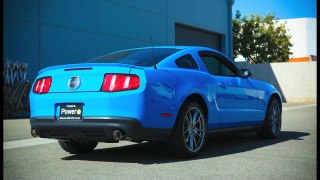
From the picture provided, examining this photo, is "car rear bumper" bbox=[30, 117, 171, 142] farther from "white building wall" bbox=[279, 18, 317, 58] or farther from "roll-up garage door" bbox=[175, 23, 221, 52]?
"white building wall" bbox=[279, 18, 317, 58]

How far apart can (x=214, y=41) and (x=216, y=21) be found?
1363mm

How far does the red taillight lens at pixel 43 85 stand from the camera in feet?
19.1

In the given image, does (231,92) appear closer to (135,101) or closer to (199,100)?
(199,100)

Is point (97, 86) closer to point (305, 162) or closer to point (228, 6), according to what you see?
point (305, 162)

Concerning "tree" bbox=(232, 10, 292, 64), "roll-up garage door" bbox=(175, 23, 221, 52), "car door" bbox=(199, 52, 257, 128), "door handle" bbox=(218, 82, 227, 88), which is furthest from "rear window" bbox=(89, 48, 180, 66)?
"tree" bbox=(232, 10, 292, 64)

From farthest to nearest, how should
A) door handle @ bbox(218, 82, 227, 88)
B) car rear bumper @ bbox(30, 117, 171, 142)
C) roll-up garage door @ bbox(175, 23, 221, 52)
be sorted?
roll-up garage door @ bbox(175, 23, 221, 52) → door handle @ bbox(218, 82, 227, 88) → car rear bumper @ bbox(30, 117, 171, 142)

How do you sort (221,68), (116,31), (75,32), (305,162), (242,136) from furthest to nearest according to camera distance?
(116,31), (75,32), (242,136), (221,68), (305,162)

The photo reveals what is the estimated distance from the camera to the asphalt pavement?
4871mm

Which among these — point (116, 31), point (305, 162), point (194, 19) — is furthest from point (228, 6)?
point (305, 162)

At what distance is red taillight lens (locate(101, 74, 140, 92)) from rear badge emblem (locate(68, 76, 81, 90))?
335mm

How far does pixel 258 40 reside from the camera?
50469 millimetres

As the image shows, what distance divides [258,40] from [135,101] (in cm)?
4665

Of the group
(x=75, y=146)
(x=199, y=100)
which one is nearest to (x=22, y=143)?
(x=75, y=146)

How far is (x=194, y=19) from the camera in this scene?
1089 inches
